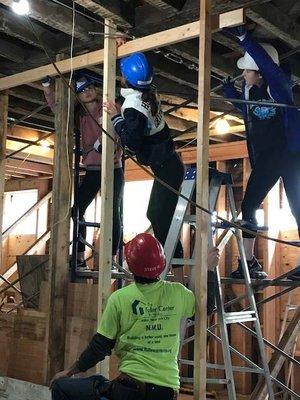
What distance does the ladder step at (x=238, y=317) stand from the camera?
315 centimetres

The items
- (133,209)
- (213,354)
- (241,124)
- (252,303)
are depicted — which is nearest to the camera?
(252,303)

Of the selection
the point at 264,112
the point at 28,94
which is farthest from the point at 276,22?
the point at 28,94

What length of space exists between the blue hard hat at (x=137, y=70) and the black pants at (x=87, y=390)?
1634 mm

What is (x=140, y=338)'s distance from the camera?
7.82 ft

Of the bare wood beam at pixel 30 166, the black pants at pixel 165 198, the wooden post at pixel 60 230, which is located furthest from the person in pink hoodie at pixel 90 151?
the bare wood beam at pixel 30 166

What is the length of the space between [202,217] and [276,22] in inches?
56.7

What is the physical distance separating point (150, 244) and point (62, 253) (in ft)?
4.73

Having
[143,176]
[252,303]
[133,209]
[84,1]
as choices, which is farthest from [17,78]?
[133,209]

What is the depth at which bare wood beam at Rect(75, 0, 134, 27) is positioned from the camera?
313 cm

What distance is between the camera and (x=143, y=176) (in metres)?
7.04

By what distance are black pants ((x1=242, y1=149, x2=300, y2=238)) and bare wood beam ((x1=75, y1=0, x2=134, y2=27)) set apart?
117 centimetres

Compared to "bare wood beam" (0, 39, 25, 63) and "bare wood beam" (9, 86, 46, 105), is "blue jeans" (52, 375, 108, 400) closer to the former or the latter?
"bare wood beam" (0, 39, 25, 63)

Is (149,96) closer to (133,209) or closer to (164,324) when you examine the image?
(164,324)

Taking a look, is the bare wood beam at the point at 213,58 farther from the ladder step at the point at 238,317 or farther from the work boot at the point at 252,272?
the ladder step at the point at 238,317
